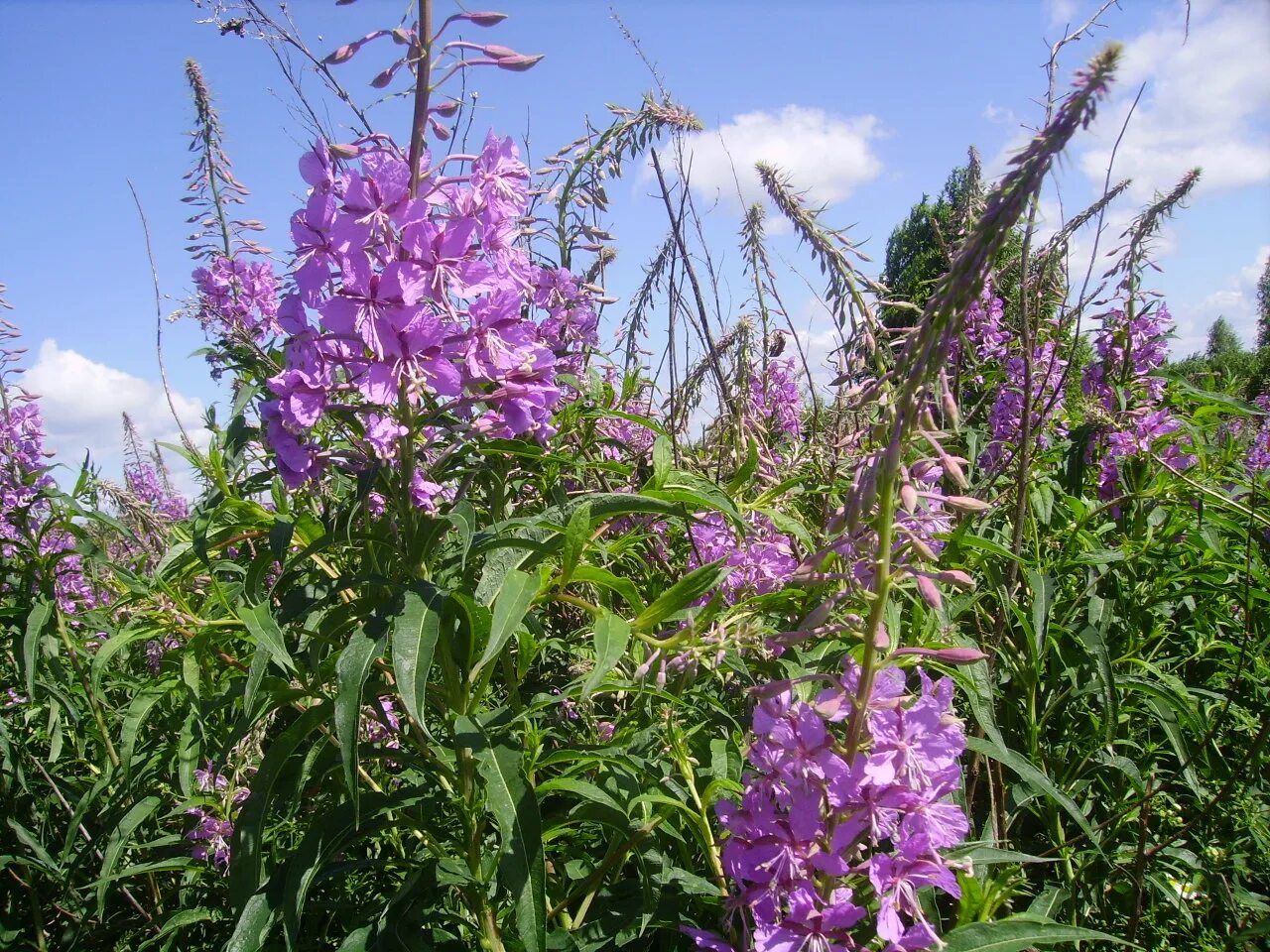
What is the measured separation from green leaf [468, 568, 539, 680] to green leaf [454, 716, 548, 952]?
216 millimetres

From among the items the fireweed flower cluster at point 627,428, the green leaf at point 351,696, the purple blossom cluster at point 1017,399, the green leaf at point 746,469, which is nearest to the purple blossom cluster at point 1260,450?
the purple blossom cluster at point 1017,399

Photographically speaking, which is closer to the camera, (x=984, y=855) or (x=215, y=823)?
(x=984, y=855)

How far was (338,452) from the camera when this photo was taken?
5.48 ft

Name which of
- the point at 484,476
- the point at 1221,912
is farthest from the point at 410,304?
the point at 1221,912

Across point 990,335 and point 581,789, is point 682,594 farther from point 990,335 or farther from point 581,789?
point 990,335

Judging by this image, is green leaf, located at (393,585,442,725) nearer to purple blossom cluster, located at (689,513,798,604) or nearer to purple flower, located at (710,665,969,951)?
purple flower, located at (710,665,969,951)

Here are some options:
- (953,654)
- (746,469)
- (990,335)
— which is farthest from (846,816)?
(990,335)

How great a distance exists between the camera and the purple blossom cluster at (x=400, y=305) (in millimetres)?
1548

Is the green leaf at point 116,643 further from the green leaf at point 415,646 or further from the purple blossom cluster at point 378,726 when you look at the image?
the green leaf at point 415,646

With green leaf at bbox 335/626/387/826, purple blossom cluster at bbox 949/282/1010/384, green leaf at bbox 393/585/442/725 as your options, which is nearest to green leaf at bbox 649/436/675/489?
green leaf at bbox 393/585/442/725

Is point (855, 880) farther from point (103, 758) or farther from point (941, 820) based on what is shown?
point (103, 758)

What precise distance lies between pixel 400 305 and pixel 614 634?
Result: 0.76 metres

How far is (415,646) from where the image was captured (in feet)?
4.36

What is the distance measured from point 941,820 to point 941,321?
2.72 feet
